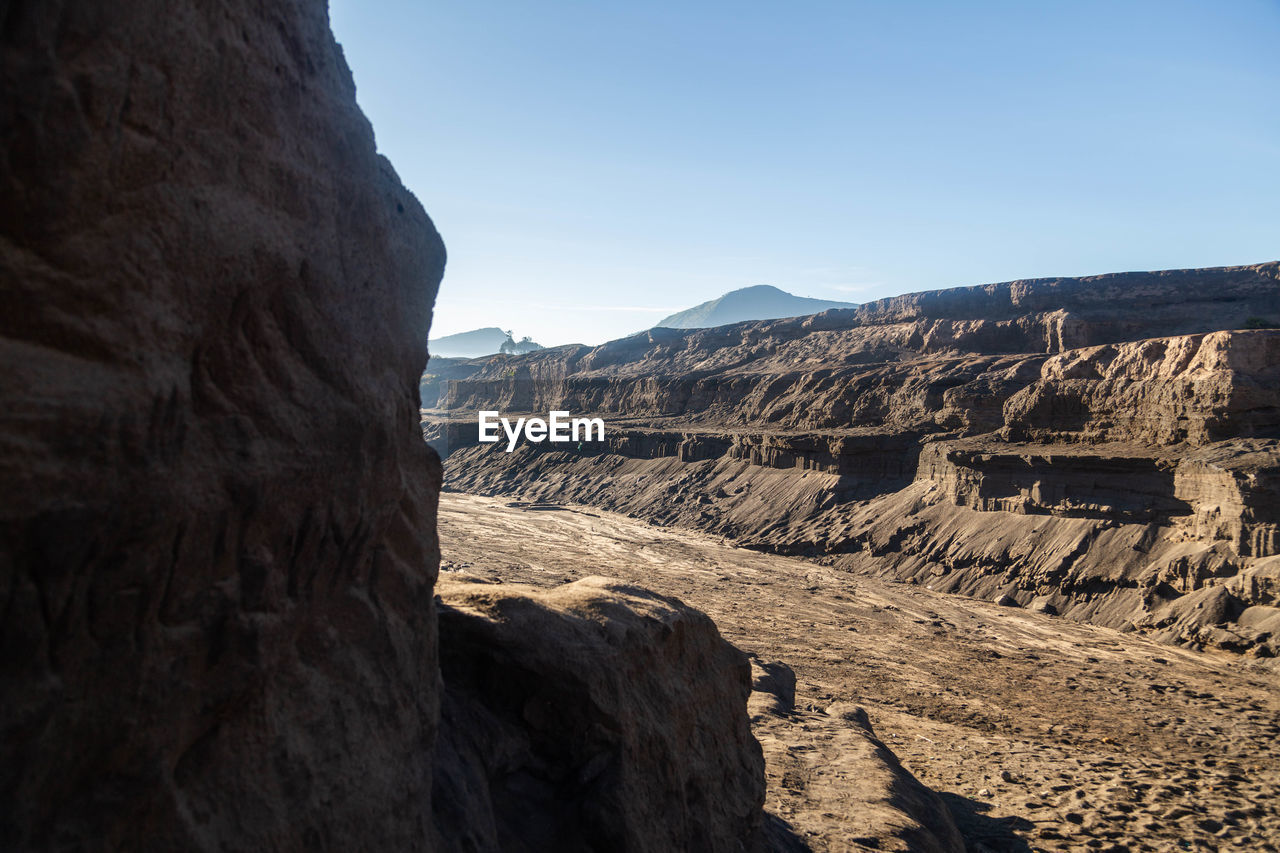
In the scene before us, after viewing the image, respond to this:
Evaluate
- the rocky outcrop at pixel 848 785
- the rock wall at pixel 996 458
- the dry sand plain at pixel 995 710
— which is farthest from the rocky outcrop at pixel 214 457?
the rock wall at pixel 996 458

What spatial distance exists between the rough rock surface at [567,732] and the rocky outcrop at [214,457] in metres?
0.05

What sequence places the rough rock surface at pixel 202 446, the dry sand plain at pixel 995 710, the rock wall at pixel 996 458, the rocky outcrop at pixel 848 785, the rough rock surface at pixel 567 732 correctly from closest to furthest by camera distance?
the rough rock surface at pixel 202 446
the rough rock surface at pixel 567 732
the rocky outcrop at pixel 848 785
the dry sand plain at pixel 995 710
the rock wall at pixel 996 458

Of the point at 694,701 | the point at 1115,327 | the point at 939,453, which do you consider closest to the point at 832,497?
the point at 939,453

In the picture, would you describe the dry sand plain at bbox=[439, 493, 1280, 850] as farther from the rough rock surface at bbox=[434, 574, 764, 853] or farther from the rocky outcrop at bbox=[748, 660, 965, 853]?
the rough rock surface at bbox=[434, 574, 764, 853]

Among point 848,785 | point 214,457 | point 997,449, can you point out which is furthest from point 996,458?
point 214,457

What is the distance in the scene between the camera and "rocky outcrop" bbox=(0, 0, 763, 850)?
265 centimetres

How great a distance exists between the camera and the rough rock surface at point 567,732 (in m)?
5.10

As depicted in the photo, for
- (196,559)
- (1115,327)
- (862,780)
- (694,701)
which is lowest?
(862,780)

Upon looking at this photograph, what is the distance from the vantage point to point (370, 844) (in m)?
3.85

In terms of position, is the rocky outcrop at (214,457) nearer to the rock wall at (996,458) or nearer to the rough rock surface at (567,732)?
the rough rock surface at (567,732)

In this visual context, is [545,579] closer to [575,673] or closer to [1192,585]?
[1192,585]

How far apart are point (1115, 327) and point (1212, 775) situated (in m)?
31.7

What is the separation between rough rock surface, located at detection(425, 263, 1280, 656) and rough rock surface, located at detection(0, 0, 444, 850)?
1948cm

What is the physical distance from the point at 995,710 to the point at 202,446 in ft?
46.9
